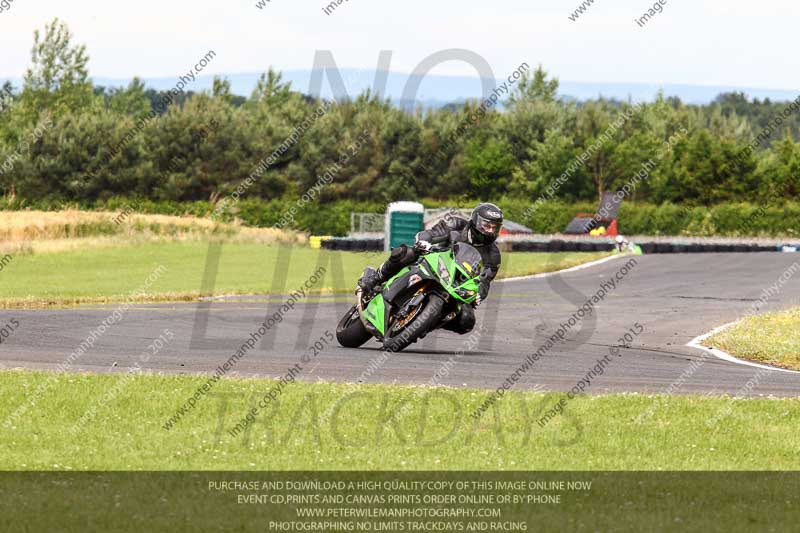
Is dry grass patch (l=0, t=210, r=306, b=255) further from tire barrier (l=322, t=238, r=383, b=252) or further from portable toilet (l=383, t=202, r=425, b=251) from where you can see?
portable toilet (l=383, t=202, r=425, b=251)

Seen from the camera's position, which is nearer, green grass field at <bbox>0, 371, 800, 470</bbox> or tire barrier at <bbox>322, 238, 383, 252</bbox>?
green grass field at <bbox>0, 371, 800, 470</bbox>

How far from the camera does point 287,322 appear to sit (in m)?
23.1

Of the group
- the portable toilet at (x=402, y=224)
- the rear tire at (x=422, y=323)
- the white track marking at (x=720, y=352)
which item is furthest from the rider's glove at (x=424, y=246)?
the portable toilet at (x=402, y=224)

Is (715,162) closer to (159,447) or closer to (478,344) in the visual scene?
(478,344)

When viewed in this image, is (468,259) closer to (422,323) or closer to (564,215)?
(422,323)

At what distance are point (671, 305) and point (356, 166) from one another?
61.9 m

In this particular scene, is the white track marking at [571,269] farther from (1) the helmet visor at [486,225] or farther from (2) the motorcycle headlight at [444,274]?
(2) the motorcycle headlight at [444,274]

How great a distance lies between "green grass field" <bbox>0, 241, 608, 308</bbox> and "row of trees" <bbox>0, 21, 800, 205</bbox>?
37445mm

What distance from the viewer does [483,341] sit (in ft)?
67.5

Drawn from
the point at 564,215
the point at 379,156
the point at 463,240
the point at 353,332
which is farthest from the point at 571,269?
the point at 379,156

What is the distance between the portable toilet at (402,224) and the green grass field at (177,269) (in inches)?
96.1

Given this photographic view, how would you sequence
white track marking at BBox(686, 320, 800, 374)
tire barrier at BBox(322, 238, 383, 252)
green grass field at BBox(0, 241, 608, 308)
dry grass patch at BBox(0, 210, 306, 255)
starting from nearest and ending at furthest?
1. white track marking at BBox(686, 320, 800, 374)
2. green grass field at BBox(0, 241, 608, 308)
3. dry grass patch at BBox(0, 210, 306, 255)
4. tire barrier at BBox(322, 238, 383, 252)

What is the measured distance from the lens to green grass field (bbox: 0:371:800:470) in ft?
32.5

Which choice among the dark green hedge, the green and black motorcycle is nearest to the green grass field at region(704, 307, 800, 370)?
the green and black motorcycle
